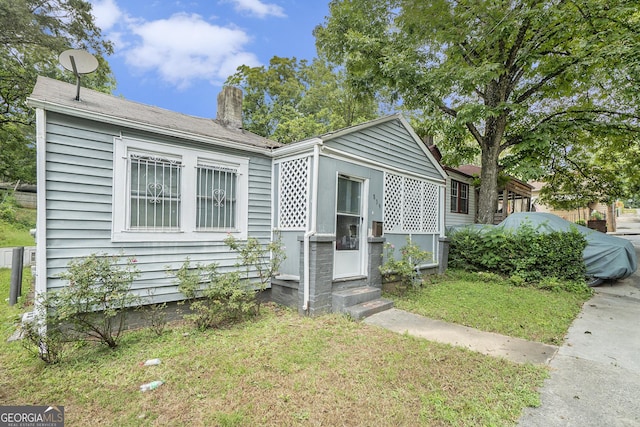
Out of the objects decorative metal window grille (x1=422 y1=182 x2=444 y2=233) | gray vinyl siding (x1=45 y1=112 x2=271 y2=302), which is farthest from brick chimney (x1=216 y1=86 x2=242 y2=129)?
decorative metal window grille (x1=422 y1=182 x2=444 y2=233)

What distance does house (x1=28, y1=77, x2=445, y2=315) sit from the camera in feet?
12.5

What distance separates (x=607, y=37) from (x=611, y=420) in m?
10.3

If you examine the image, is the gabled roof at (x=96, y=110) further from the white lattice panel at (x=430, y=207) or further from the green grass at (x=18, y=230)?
the green grass at (x=18, y=230)

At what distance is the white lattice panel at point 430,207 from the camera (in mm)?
8234

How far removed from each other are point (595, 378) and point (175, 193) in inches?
232

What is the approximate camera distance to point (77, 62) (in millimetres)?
4102

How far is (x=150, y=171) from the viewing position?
448cm

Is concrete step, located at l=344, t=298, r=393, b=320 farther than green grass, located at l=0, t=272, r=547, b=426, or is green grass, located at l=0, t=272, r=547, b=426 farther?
concrete step, located at l=344, t=298, r=393, b=320

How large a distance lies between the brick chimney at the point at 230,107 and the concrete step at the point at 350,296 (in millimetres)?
4787

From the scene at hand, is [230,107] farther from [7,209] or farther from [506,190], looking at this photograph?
[7,209]

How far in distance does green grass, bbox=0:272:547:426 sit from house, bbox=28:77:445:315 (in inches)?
41.3

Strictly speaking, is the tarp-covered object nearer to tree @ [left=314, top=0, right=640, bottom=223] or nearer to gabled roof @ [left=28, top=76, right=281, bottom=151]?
tree @ [left=314, top=0, right=640, bottom=223]

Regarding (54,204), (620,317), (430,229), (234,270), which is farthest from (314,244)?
(620,317)
